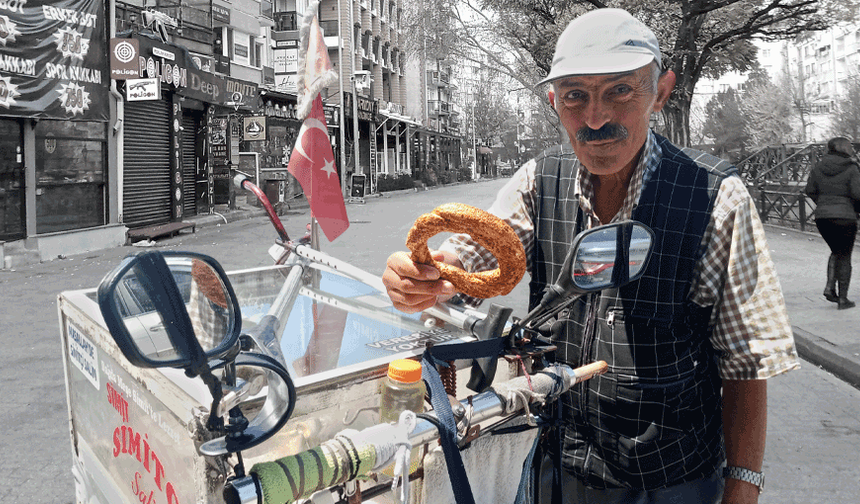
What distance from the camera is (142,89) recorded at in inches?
607

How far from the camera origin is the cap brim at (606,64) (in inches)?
57.7

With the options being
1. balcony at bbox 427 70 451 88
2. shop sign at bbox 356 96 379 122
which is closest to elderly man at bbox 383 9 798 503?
shop sign at bbox 356 96 379 122

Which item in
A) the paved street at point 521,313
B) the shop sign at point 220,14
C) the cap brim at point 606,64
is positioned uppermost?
the shop sign at point 220,14

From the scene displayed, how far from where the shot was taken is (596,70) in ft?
4.85

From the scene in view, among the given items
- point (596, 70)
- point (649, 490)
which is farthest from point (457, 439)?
point (596, 70)

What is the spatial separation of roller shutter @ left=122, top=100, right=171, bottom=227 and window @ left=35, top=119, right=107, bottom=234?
1.34m

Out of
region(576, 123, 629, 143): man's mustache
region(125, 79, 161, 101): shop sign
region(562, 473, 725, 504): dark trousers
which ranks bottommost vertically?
region(562, 473, 725, 504): dark trousers

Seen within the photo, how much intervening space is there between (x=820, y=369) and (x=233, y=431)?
21.7 feet

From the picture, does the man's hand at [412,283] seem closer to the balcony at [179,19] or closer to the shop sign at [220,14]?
the balcony at [179,19]

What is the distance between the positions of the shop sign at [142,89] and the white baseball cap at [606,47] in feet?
51.2

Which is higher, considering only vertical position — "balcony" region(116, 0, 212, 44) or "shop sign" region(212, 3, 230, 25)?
"shop sign" region(212, 3, 230, 25)

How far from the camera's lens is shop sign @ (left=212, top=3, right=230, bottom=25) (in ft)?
78.8

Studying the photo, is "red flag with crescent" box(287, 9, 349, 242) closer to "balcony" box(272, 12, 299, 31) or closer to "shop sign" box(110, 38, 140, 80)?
"shop sign" box(110, 38, 140, 80)

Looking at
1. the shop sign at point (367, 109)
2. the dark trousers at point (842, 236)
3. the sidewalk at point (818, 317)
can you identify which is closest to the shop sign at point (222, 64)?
the shop sign at point (367, 109)
